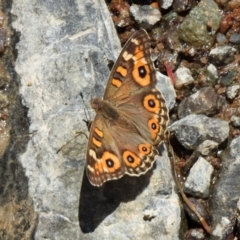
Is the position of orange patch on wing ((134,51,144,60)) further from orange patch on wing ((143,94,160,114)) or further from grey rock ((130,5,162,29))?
grey rock ((130,5,162,29))

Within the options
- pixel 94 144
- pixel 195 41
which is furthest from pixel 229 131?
pixel 94 144

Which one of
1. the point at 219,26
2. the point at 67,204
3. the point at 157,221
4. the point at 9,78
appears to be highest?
the point at 9,78

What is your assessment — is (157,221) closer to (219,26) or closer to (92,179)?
(92,179)

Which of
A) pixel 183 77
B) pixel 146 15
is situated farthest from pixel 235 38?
pixel 146 15

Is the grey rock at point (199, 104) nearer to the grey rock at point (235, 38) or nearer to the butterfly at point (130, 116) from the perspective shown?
the grey rock at point (235, 38)

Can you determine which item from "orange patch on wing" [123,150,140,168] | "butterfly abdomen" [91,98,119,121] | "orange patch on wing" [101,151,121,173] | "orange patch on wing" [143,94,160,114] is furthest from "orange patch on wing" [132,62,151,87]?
"orange patch on wing" [101,151,121,173]

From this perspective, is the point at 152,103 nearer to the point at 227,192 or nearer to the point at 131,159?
the point at 131,159
